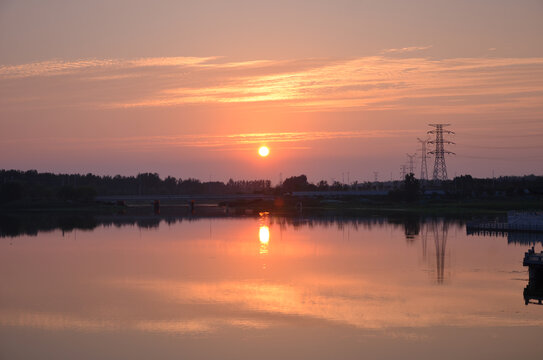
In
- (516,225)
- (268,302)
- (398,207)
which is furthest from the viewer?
(398,207)

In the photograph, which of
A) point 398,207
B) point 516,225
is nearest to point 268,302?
point 516,225

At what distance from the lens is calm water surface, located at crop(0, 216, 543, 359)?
28.2 meters

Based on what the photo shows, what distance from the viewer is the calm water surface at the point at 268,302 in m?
28.2

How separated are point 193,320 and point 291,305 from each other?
5766 millimetres

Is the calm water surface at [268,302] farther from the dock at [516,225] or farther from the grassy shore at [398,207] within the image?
the grassy shore at [398,207]

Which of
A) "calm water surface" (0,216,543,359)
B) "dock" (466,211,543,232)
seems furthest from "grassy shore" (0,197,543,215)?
"calm water surface" (0,216,543,359)

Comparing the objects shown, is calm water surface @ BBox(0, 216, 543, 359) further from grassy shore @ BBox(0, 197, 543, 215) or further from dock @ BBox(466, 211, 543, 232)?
grassy shore @ BBox(0, 197, 543, 215)

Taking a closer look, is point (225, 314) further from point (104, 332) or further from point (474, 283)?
point (474, 283)

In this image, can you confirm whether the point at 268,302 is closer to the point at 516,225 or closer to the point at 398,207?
the point at 516,225

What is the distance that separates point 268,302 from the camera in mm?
36438

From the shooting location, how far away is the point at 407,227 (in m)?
94.3

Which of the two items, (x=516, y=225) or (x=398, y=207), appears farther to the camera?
(x=398, y=207)

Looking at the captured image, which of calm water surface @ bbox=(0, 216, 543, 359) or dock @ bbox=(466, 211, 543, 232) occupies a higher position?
dock @ bbox=(466, 211, 543, 232)

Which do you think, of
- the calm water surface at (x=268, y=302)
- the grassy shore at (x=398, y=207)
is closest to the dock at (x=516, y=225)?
the calm water surface at (x=268, y=302)
